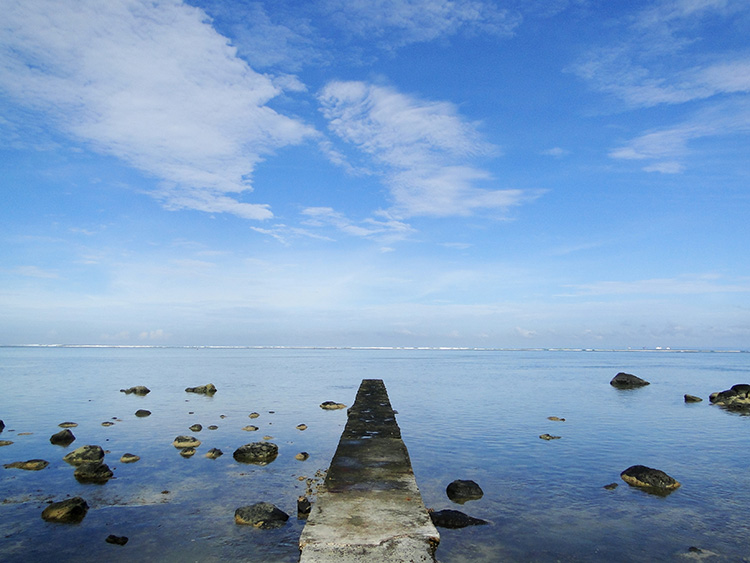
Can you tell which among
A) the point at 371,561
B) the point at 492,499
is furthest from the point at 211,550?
the point at 492,499

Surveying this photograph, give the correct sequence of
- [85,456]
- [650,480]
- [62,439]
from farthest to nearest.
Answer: [62,439] < [85,456] < [650,480]

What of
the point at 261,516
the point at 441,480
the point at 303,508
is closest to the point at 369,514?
the point at 261,516

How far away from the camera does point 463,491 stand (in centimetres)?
1369

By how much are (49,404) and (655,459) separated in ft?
128

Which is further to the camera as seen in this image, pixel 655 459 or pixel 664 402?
pixel 664 402

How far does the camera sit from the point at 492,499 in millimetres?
13617

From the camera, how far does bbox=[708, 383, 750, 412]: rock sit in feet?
118

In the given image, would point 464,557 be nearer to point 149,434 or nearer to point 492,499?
point 492,499

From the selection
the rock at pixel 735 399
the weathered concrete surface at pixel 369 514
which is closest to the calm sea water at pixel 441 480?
the weathered concrete surface at pixel 369 514

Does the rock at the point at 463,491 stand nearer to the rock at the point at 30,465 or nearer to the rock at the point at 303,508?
the rock at the point at 303,508

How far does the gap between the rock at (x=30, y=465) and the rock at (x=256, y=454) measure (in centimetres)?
671

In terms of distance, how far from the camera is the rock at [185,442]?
65.4ft

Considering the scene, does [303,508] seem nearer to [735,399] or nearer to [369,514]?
[369,514]

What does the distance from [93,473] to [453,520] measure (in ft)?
39.4
